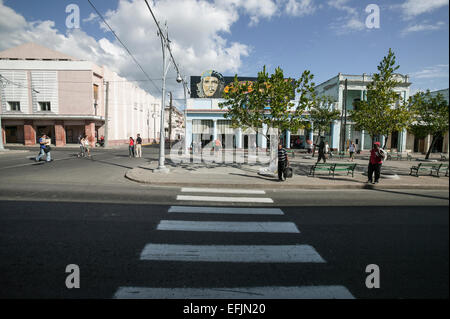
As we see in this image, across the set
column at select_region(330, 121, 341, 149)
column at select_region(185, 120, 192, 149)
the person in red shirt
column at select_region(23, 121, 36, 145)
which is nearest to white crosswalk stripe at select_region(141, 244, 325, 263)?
the person in red shirt

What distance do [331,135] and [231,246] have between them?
102ft

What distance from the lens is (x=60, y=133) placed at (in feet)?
109

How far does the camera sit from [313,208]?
6.73 meters

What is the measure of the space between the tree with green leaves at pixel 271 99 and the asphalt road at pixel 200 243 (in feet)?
18.7

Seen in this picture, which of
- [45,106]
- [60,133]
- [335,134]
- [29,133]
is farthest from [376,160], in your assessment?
[29,133]

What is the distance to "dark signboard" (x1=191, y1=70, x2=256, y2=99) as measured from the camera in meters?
32.1

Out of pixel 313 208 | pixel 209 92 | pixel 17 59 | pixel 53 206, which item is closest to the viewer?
pixel 53 206

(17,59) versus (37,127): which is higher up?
(17,59)

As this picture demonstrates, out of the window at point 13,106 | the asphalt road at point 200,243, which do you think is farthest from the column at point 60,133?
the asphalt road at point 200,243

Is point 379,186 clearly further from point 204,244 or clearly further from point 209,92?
point 209,92

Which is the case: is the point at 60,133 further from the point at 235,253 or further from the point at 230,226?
the point at 235,253

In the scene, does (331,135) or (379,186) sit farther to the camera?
(331,135)
